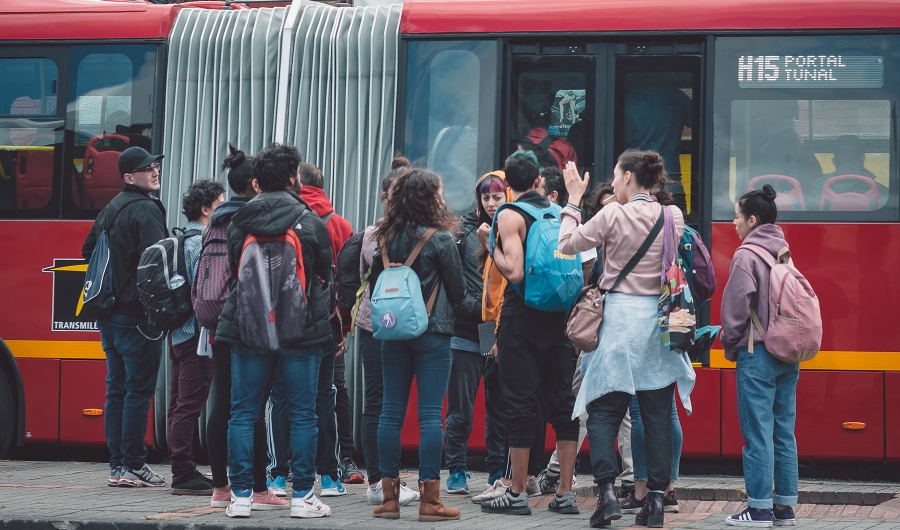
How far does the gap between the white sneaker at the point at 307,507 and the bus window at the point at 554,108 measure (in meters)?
3.07

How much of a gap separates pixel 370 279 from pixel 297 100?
7.98ft

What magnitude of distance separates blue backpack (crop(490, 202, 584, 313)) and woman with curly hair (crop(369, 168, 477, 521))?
14.3 inches

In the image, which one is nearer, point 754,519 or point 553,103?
point 754,519

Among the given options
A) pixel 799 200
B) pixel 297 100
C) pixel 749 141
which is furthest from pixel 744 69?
pixel 297 100

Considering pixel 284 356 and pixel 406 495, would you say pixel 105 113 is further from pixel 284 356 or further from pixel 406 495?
pixel 406 495

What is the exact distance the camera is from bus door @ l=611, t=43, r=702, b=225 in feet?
25.4

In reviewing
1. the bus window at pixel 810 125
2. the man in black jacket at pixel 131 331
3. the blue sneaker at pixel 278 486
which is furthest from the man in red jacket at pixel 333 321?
the bus window at pixel 810 125

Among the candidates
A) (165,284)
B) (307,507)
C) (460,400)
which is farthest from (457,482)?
(165,284)

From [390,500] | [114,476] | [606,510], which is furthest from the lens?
[114,476]

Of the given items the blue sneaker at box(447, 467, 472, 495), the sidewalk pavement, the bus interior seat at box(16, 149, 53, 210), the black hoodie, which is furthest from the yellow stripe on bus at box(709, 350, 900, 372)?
the bus interior seat at box(16, 149, 53, 210)

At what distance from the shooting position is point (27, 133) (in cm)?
843

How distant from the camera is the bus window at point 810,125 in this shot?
24.8 feet

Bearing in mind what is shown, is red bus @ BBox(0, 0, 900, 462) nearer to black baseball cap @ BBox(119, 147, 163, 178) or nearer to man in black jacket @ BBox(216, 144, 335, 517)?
black baseball cap @ BBox(119, 147, 163, 178)

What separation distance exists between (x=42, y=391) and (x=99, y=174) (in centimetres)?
167
